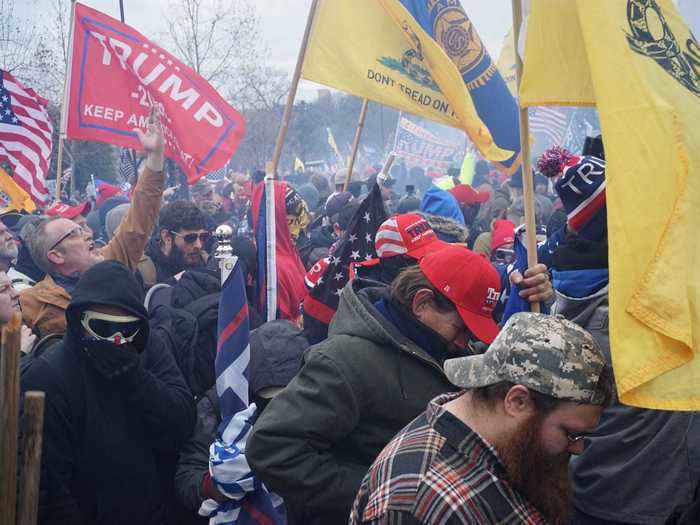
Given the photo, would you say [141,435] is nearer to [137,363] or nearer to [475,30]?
[137,363]

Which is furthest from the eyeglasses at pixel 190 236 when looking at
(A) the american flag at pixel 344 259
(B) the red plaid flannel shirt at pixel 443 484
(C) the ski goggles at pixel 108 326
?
(B) the red plaid flannel shirt at pixel 443 484

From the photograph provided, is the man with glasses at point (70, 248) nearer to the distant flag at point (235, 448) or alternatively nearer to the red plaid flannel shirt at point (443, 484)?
the distant flag at point (235, 448)

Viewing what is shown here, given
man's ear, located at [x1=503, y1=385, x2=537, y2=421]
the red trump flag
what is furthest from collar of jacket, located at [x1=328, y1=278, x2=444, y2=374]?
the red trump flag

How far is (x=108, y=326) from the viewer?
10.4ft

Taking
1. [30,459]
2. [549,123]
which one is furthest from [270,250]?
[549,123]

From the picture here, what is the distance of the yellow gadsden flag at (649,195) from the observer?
6.12 feet

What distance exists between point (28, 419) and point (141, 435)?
1289 millimetres

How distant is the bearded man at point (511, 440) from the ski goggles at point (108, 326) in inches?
65.0

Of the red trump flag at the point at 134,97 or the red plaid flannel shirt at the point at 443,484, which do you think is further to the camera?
the red trump flag at the point at 134,97

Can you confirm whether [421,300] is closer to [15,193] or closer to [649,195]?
[649,195]

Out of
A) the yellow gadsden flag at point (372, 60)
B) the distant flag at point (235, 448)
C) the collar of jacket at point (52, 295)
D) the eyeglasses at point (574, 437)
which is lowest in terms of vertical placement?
the distant flag at point (235, 448)

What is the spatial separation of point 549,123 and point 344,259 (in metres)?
11.2

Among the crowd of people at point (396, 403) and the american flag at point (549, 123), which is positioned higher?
the american flag at point (549, 123)

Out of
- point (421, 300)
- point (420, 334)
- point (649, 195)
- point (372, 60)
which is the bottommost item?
point (420, 334)
